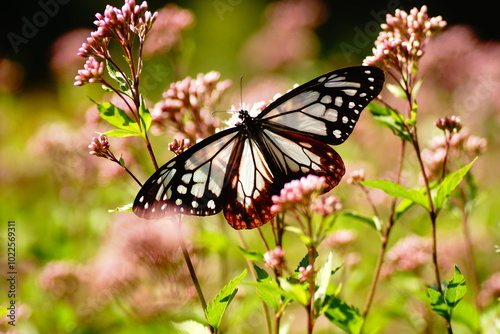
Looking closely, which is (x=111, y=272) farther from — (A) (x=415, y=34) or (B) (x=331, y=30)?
(B) (x=331, y=30)

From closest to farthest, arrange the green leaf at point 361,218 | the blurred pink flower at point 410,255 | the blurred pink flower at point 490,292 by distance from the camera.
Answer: the green leaf at point 361,218 → the blurred pink flower at point 490,292 → the blurred pink flower at point 410,255

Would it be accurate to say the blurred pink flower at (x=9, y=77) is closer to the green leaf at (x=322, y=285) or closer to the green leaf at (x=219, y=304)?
the green leaf at (x=219, y=304)

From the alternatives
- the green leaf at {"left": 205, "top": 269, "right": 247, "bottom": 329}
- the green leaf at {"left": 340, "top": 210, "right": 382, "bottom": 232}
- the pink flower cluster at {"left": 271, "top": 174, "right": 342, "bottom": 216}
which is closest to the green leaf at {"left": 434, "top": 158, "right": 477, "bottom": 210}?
the green leaf at {"left": 340, "top": 210, "right": 382, "bottom": 232}

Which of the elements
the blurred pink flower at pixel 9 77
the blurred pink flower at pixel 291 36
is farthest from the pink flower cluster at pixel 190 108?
the blurred pink flower at pixel 291 36

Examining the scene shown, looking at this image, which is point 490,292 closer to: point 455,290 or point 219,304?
point 455,290

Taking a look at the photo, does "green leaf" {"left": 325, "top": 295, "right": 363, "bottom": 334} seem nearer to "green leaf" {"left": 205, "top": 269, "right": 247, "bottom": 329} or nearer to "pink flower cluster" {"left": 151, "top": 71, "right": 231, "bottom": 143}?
"green leaf" {"left": 205, "top": 269, "right": 247, "bottom": 329}

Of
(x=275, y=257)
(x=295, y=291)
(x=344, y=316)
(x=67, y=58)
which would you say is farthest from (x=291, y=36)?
(x=295, y=291)
